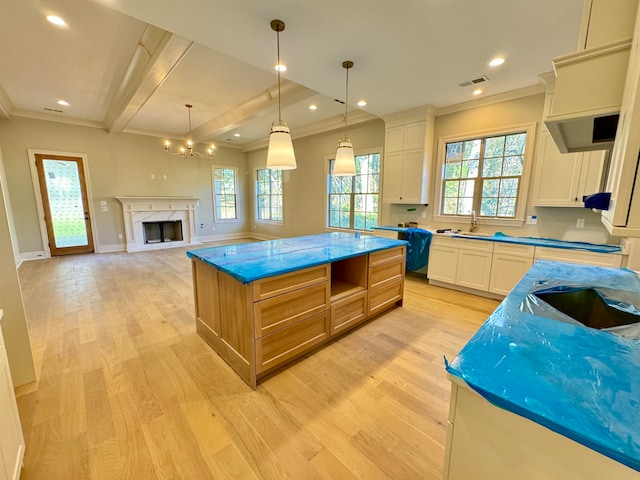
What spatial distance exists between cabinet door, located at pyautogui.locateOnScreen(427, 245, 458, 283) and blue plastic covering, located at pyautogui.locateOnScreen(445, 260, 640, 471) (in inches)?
115

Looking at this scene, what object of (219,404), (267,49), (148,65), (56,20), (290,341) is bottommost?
(219,404)

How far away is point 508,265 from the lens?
344cm

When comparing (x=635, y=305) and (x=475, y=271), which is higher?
(x=635, y=305)

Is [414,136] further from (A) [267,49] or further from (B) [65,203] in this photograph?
(B) [65,203]

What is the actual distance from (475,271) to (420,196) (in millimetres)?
1466

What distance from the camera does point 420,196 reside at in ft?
14.5

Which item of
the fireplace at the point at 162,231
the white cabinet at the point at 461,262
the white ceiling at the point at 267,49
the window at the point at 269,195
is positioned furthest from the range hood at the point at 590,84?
the fireplace at the point at 162,231

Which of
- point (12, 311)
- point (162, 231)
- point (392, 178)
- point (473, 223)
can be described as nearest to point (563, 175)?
point (473, 223)

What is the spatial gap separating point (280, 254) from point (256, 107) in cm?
343

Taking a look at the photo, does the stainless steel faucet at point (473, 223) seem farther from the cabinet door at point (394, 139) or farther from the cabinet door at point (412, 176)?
the cabinet door at point (394, 139)

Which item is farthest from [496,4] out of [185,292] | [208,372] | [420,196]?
[185,292]

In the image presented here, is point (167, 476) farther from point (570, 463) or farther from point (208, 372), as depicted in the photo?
point (570, 463)

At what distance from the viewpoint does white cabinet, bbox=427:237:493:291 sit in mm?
3645

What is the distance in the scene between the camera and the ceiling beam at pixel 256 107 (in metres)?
3.88
